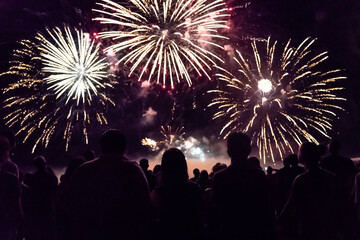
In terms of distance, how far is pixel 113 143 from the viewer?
13.3 ft

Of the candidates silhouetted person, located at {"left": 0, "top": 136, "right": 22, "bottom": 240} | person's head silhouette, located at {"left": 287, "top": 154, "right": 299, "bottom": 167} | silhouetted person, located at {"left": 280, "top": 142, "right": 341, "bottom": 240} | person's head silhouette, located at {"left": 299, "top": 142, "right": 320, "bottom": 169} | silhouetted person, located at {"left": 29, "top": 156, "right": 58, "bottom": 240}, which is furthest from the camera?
person's head silhouette, located at {"left": 287, "top": 154, "right": 299, "bottom": 167}

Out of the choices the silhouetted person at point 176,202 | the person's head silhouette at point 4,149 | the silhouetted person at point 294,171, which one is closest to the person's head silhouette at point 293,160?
the silhouetted person at point 294,171

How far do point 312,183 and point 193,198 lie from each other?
1.59 metres

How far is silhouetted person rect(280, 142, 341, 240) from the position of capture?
4453mm

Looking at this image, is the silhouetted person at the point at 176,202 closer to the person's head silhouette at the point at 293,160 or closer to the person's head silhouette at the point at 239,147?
the person's head silhouette at the point at 239,147

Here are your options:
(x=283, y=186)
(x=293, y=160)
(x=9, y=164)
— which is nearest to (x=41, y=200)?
(x=9, y=164)

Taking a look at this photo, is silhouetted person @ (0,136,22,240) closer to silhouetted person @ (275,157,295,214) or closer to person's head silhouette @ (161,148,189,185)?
person's head silhouette @ (161,148,189,185)

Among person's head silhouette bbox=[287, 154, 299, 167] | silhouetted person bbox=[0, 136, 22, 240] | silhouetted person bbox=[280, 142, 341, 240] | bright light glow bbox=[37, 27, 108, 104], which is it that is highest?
bright light glow bbox=[37, 27, 108, 104]

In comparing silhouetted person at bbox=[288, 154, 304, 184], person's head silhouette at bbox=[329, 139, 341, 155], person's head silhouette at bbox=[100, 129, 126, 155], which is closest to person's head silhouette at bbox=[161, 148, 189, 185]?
person's head silhouette at bbox=[100, 129, 126, 155]

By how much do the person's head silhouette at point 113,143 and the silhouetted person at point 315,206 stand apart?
2.24m

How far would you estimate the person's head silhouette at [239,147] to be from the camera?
4.08 metres

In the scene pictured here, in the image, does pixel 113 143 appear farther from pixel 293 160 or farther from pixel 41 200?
pixel 293 160

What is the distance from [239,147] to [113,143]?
4.82 ft

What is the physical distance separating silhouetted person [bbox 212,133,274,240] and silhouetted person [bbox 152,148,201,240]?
270 mm
